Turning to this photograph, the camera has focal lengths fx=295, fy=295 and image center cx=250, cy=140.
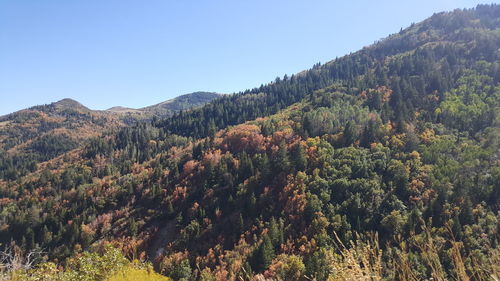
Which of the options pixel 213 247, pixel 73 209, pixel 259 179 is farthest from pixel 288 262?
pixel 73 209

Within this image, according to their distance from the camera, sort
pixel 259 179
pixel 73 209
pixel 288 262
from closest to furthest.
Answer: pixel 288 262 → pixel 259 179 → pixel 73 209

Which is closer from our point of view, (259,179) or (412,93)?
(259,179)

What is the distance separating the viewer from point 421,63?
19662 cm

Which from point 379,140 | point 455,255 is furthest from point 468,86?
point 455,255

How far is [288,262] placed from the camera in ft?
222

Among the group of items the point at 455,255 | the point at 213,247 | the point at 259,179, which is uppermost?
the point at 455,255

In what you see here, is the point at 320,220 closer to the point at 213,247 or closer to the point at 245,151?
the point at 213,247

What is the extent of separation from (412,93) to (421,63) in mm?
59648

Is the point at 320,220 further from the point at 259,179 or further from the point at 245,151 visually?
the point at 245,151

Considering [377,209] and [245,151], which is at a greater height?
[245,151]

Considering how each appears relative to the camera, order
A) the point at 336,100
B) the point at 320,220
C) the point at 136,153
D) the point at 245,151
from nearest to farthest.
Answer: the point at 320,220, the point at 245,151, the point at 336,100, the point at 136,153

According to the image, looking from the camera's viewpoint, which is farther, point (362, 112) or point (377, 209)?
point (362, 112)

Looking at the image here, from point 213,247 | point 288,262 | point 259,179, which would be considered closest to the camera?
point 288,262

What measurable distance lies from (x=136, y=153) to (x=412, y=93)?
168m
